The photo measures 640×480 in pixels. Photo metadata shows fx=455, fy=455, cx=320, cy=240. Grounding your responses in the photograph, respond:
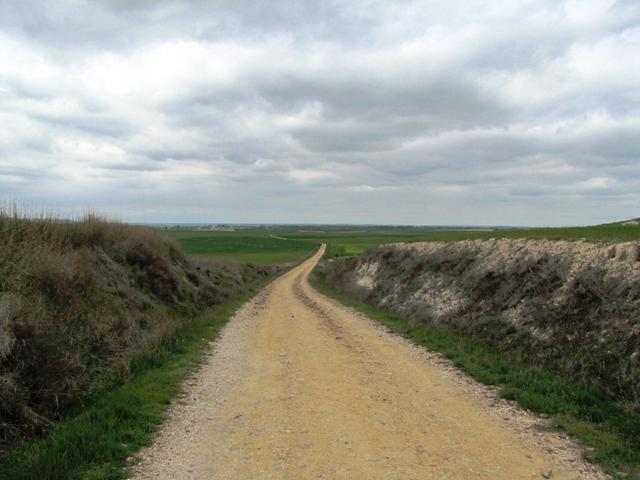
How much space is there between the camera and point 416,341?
1348 centimetres

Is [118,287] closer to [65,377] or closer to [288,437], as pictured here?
[65,377]

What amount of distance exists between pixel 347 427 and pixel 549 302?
806 cm

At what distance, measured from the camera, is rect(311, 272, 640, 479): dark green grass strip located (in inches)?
238

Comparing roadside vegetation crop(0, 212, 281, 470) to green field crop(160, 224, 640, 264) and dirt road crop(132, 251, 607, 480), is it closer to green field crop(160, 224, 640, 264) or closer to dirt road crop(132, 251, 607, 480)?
dirt road crop(132, 251, 607, 480)

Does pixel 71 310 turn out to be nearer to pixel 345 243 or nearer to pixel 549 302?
pixel 549 302

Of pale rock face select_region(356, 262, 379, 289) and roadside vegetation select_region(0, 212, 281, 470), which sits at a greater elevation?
roadside vegetation select_region(0, 212, 281, 470)

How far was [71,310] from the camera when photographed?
10852 mm

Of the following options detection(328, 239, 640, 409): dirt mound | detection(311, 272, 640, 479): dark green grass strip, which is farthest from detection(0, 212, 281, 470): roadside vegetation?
detection(328, 239, 640, 409): dirt mound

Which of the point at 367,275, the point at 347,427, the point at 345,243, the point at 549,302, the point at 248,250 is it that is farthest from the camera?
the point at 345,243

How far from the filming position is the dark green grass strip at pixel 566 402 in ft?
19.8

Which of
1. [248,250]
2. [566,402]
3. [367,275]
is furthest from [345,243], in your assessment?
[566,402]

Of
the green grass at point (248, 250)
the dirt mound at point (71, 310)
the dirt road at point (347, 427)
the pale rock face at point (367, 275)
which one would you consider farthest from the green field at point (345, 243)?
the dirt mound at point (71, 310)

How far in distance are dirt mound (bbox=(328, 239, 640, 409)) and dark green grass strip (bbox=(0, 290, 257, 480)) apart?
26.0ft

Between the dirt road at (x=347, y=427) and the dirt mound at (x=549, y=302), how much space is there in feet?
8.09
